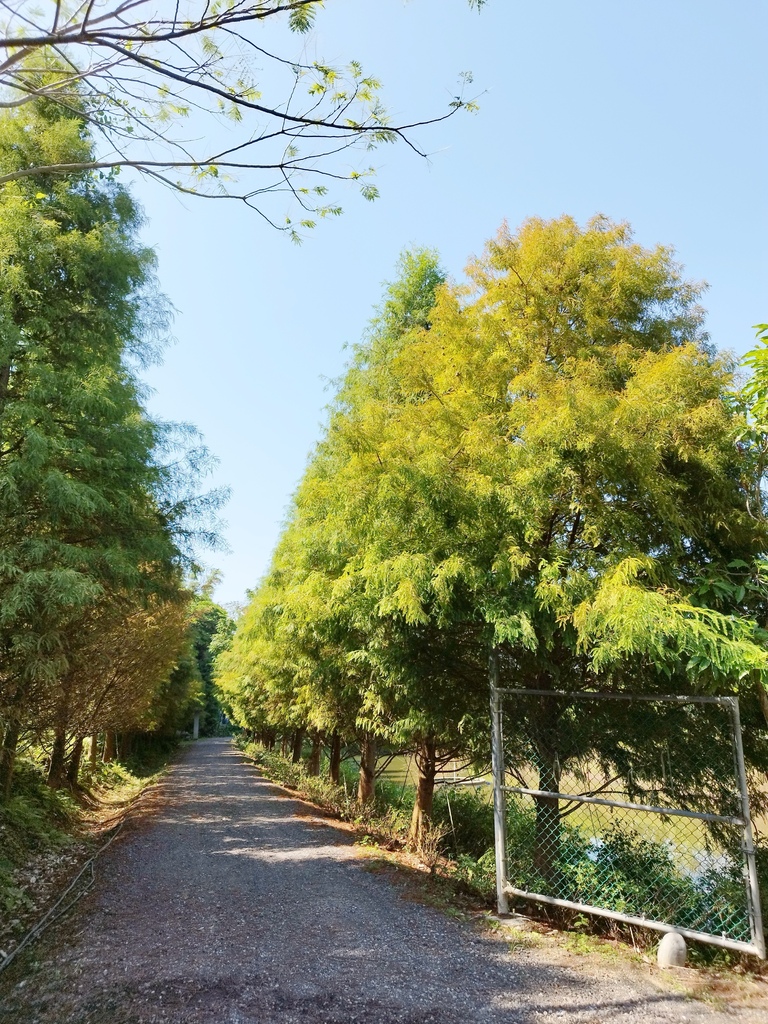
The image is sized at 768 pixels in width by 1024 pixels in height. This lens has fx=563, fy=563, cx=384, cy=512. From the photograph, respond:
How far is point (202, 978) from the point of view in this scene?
10.2 ft

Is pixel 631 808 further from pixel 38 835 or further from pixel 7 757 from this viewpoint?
pixel 7 757

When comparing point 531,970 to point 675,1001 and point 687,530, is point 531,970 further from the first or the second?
point 687,530

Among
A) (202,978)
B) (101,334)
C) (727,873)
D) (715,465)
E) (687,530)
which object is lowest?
(202,978)

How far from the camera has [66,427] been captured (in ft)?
19.7

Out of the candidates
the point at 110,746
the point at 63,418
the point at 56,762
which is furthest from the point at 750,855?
the point at 110,746

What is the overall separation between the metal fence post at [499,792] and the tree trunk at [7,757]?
596 cm

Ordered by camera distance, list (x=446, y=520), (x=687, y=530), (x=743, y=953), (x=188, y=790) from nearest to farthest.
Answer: (x=743, y=953) → (x=687, y=530) → (x=446, y=520) → (x=188, y=790)

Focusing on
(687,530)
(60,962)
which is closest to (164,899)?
(60,962)

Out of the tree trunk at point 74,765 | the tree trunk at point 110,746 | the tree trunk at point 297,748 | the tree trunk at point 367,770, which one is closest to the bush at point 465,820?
the tree trunk at point 367,770

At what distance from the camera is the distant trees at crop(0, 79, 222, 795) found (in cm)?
539

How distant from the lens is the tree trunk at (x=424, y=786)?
693 centimetres

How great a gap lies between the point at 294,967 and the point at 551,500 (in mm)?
3363

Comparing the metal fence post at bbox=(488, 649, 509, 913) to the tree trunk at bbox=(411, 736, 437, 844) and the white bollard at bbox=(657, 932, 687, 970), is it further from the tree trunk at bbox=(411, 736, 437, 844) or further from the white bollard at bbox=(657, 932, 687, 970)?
the tree trunk at bbox=(411, 736, 437, 844)

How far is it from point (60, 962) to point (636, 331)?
6.17m
